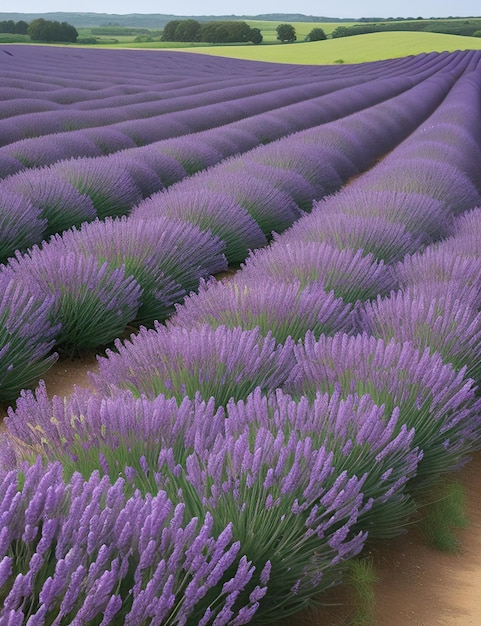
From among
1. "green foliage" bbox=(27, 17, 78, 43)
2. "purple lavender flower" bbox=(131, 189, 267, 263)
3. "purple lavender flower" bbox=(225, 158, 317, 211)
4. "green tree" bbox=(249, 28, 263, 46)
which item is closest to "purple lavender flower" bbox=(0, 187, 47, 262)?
"purple lavender flower" bbox=(131, 189, 267, 263)

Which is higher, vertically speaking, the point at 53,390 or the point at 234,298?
the point at 234,298

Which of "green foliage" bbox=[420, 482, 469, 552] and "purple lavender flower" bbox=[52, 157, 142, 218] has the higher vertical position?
"purple lavender flower" bbox=[52, 157, 142, 218]

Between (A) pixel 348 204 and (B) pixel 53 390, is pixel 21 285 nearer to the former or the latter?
(B) pixel 53 390

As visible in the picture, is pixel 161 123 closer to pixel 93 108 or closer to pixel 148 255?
pixel 93 108

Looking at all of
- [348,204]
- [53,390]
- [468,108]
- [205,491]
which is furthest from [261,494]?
[468,108]

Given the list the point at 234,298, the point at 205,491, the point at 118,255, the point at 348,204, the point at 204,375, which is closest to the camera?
the point at 205,491

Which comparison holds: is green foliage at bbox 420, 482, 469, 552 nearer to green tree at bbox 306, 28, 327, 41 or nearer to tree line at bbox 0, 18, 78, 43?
tree line at bbox 0, 18, 78, 43

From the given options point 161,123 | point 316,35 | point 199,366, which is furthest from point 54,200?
point 316,35

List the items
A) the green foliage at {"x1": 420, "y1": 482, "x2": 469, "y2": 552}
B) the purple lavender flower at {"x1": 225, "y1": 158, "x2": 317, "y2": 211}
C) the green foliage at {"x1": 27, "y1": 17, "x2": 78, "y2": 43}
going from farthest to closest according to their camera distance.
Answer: the green foliage at {"x1": 27, "y1": 17, "x2": 78, "y2": 43} < the purple lavender flower at {"x1": 225, "y1": 158, "x2": 317, "y2": 211} < the green foliage at {"x1": 420, "y1": 482, "x2": 469, "y2": 552}
